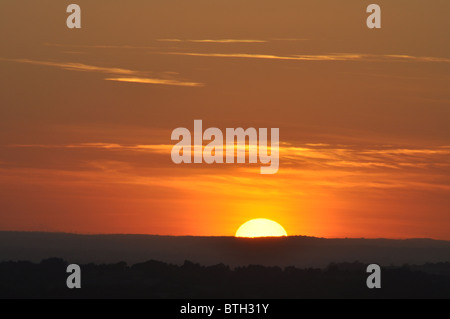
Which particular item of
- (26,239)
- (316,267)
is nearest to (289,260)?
(316,267)

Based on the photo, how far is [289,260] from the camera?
4358 inches

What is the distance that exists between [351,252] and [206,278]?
17398mm

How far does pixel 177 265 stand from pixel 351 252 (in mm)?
15628

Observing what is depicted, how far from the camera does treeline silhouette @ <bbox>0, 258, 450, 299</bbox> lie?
3888 inches

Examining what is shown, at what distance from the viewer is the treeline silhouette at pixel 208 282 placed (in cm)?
9875

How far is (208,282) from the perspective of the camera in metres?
101

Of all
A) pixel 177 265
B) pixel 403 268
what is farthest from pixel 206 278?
pixel 403 268
